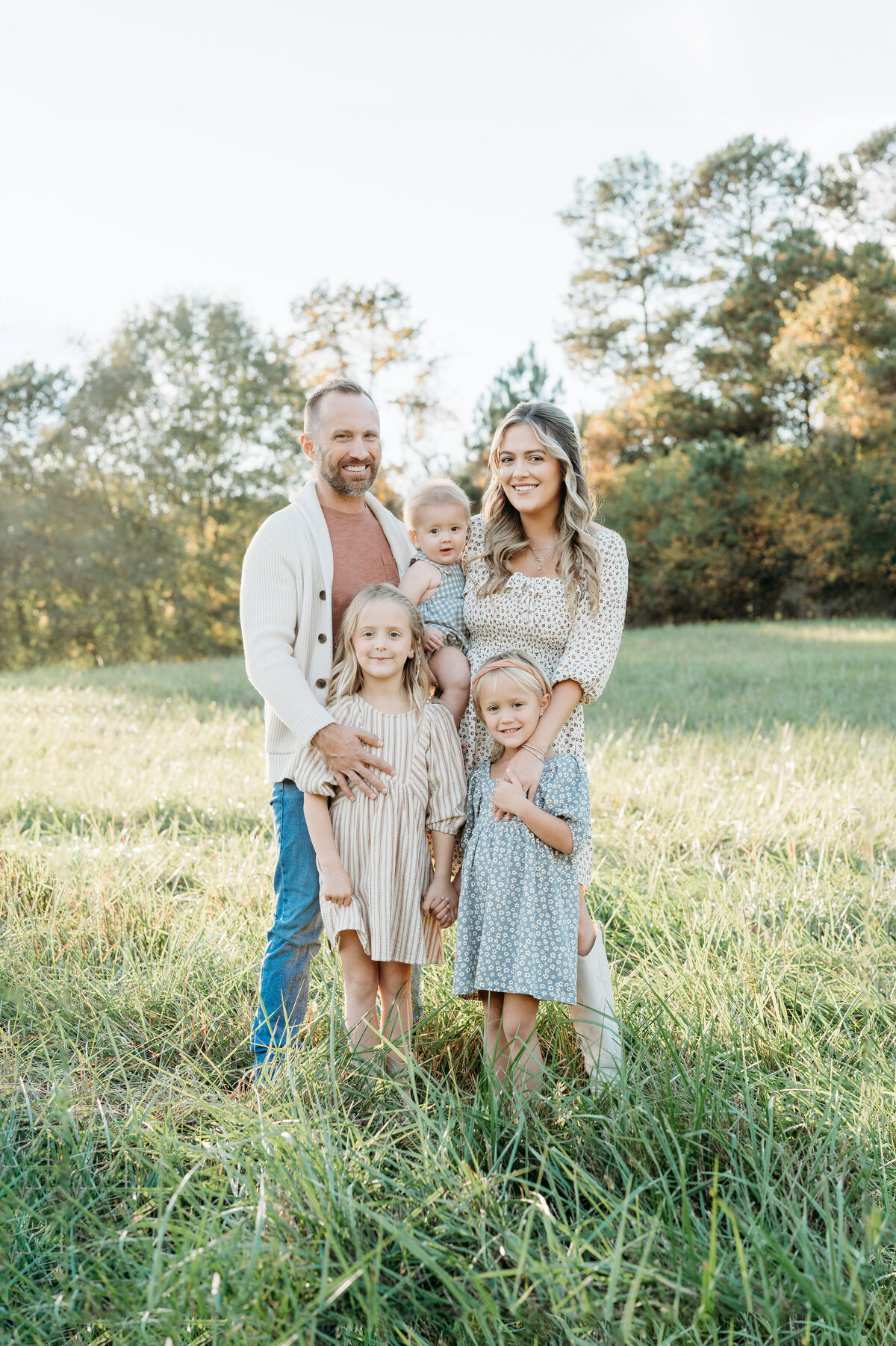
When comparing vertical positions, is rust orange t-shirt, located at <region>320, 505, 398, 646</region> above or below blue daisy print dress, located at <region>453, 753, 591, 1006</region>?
above

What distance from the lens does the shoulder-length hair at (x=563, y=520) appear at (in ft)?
9.48

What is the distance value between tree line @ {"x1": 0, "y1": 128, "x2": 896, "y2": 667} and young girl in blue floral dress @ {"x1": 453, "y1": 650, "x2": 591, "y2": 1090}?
22.3 m

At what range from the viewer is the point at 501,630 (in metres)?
2.99

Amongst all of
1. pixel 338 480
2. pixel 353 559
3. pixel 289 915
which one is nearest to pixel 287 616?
pixel 353 559

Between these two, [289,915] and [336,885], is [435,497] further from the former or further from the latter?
[289,915]

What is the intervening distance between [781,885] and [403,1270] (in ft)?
8.59

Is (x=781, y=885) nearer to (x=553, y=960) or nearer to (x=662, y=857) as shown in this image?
(x=662, y=857)

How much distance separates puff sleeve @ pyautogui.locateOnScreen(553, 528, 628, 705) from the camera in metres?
2.85

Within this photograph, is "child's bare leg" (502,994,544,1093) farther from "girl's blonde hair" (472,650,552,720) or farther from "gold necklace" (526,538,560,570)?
"gold necklace" (526,538,560,570)

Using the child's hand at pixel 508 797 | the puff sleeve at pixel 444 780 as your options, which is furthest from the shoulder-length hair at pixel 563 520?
the child's hand at pixel 508 797

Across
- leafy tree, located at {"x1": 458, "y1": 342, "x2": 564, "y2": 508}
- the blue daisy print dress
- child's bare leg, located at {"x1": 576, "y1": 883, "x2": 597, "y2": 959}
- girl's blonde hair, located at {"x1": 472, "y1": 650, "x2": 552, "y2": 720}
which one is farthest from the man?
leafy tree, located at {"x1": 458, "y1": 342, "x2": 564, "y2": 508}

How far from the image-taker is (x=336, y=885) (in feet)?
9.05

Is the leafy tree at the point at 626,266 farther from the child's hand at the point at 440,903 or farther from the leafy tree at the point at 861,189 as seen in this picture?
the child's hand at the point at 440,903

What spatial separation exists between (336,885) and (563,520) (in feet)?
4.24
